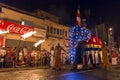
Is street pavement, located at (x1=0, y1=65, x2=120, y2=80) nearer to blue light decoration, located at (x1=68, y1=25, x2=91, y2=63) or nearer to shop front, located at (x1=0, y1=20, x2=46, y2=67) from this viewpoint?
blue light decoration, located at (x1=68, y1=25, x2=91, y2=63)

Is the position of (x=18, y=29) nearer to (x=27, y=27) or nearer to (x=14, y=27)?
(x=14, y=27)

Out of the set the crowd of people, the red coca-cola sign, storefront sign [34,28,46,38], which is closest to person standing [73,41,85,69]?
the crowd of people

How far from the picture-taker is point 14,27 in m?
27.5

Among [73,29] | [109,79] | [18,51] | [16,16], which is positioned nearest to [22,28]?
[16,16]

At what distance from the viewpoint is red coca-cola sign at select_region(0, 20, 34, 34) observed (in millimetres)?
25672

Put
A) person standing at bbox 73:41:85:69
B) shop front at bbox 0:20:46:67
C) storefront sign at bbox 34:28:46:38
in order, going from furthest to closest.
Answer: storefront sign at bbox 34:28:46:38 < shop front at bbox 0:20:46:67 < person standing at bbox 73:41:85:69

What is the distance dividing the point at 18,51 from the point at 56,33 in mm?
16440

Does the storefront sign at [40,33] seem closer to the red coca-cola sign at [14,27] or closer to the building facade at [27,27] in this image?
the building facade at [27,27]

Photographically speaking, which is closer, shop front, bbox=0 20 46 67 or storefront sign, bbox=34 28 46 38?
shop front, bbox=0 20 46 67

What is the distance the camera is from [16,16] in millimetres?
30172

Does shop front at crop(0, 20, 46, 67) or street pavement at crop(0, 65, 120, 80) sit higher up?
shop front at crop(0, 20, 46, 67)

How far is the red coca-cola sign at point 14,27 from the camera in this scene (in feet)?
84.2

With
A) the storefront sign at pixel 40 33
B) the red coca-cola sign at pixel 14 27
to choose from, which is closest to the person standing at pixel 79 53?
the red coca-cola sign at pixel 14 27

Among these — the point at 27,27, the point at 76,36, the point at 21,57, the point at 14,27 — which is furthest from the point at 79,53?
the point at 27,27
